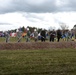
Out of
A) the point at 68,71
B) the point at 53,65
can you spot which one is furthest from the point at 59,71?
the point at 53,65

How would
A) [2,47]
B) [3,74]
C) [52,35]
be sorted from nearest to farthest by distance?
[3,74] → [2,47] → [52,35]

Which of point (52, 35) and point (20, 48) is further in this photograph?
point (52, 35)

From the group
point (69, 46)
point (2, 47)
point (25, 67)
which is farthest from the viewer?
point (69, 46)

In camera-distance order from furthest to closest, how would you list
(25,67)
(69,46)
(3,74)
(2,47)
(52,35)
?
(52,35) → (69,46) → (2,47) → (25,67) → (3,74)

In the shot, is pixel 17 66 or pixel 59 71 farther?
pixel 17 66

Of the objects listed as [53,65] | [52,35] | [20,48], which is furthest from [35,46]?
[53,65]

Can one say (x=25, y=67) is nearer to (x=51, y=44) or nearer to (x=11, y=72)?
(x=11, y=72)

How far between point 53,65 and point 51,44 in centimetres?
1575

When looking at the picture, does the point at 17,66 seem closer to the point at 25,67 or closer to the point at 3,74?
the point at 25,67

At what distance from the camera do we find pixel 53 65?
1628 cm

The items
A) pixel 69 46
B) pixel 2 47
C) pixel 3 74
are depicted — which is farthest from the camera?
pixel 69 46

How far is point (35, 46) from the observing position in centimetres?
3133

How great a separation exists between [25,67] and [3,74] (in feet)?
6.90

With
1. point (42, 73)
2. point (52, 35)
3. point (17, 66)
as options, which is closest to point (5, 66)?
point (17, 66)
